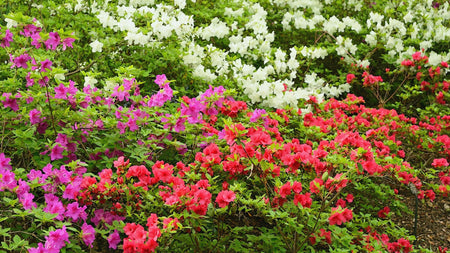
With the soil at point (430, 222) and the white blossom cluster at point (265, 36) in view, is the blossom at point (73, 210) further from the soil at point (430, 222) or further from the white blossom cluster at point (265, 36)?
the soil at point (430, 222)

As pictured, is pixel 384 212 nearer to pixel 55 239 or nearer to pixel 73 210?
pixel 73 210

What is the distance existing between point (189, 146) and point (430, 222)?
6.69 feet

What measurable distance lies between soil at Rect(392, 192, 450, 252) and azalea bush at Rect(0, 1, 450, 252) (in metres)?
0.15

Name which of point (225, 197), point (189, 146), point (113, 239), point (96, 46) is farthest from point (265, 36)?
point (113, 239)

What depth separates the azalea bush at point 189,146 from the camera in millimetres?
2057

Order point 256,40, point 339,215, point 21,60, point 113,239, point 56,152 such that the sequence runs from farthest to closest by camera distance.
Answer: point 256,40, point 21,60, point 56,152, point 113,239, point 339,215

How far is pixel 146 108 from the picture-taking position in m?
2.53

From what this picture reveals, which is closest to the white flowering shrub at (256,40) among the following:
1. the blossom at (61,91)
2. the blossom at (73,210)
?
the blossom at (61,91)

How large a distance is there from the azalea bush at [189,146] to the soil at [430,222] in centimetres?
15

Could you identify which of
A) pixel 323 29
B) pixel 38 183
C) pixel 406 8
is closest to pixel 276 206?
pixel 38 183

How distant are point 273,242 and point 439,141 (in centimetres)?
222

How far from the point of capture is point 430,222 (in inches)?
135

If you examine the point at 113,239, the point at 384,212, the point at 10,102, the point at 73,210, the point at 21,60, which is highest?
the point at 21,60

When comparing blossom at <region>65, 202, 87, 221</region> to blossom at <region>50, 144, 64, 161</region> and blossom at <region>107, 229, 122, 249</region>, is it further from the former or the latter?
blossom at <region>50, 144, 64, 161</region>
